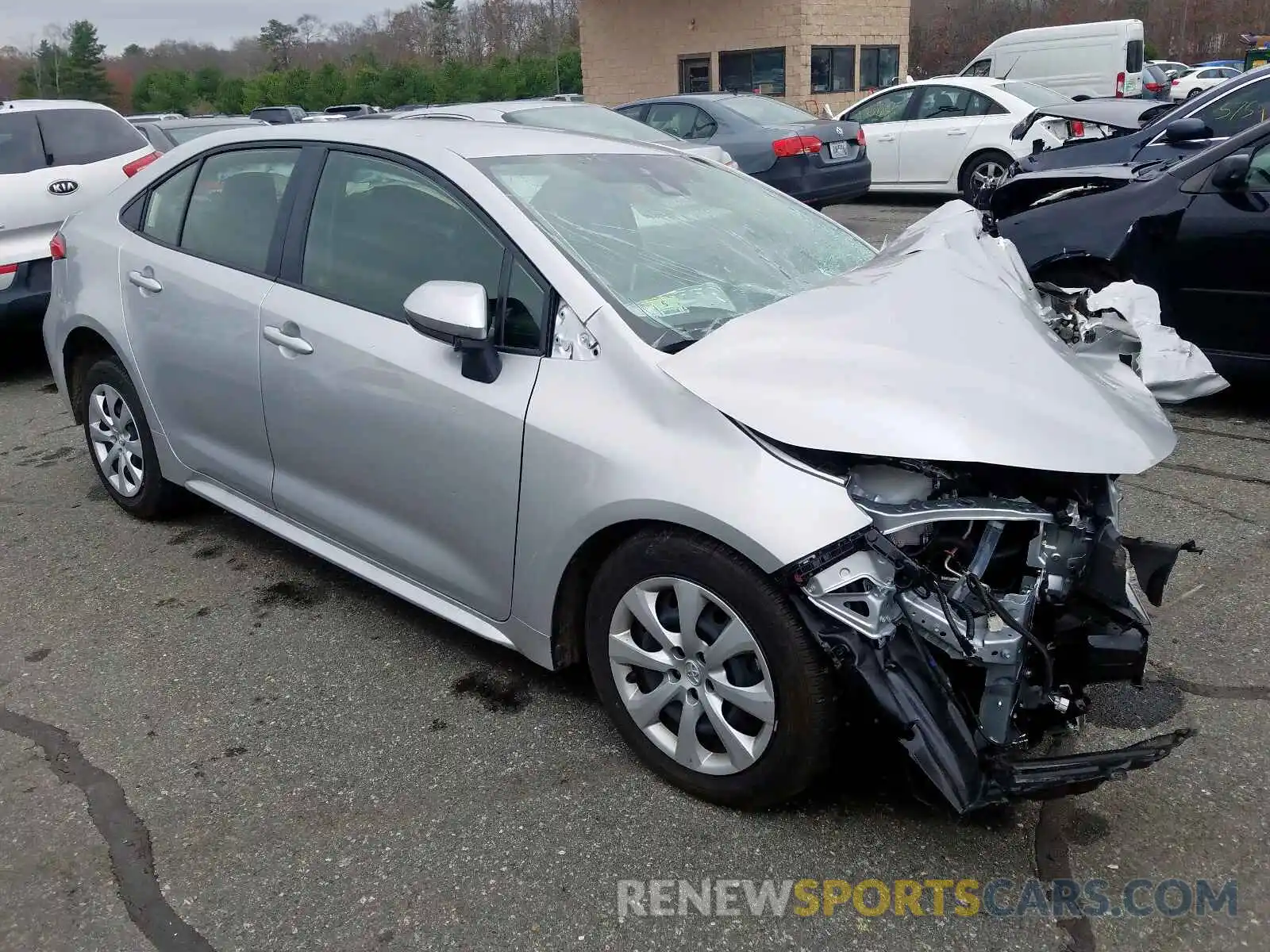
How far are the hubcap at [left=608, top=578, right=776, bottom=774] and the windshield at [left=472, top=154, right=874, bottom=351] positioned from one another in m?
0.66

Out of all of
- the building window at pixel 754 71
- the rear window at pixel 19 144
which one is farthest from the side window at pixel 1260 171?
the building window at pixel 754 71

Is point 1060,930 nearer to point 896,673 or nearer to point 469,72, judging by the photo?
point 896,673

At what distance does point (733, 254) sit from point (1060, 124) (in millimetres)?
9617

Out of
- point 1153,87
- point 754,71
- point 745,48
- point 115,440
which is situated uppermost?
point 745,48

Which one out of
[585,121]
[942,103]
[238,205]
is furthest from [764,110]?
[238,205]

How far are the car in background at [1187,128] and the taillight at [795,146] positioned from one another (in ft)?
8.07

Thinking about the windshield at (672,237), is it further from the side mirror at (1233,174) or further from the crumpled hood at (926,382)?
the side mirror at (1233,174)

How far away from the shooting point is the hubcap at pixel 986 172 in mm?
12398

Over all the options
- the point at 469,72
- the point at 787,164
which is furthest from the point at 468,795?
the point at 469,72

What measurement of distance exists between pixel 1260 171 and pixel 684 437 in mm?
4258

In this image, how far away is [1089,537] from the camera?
2.52 m

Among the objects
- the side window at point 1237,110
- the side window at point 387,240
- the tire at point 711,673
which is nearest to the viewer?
the tire at point 711,673

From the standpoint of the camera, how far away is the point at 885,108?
1355cm

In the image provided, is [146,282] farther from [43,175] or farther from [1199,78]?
[1199,78]
